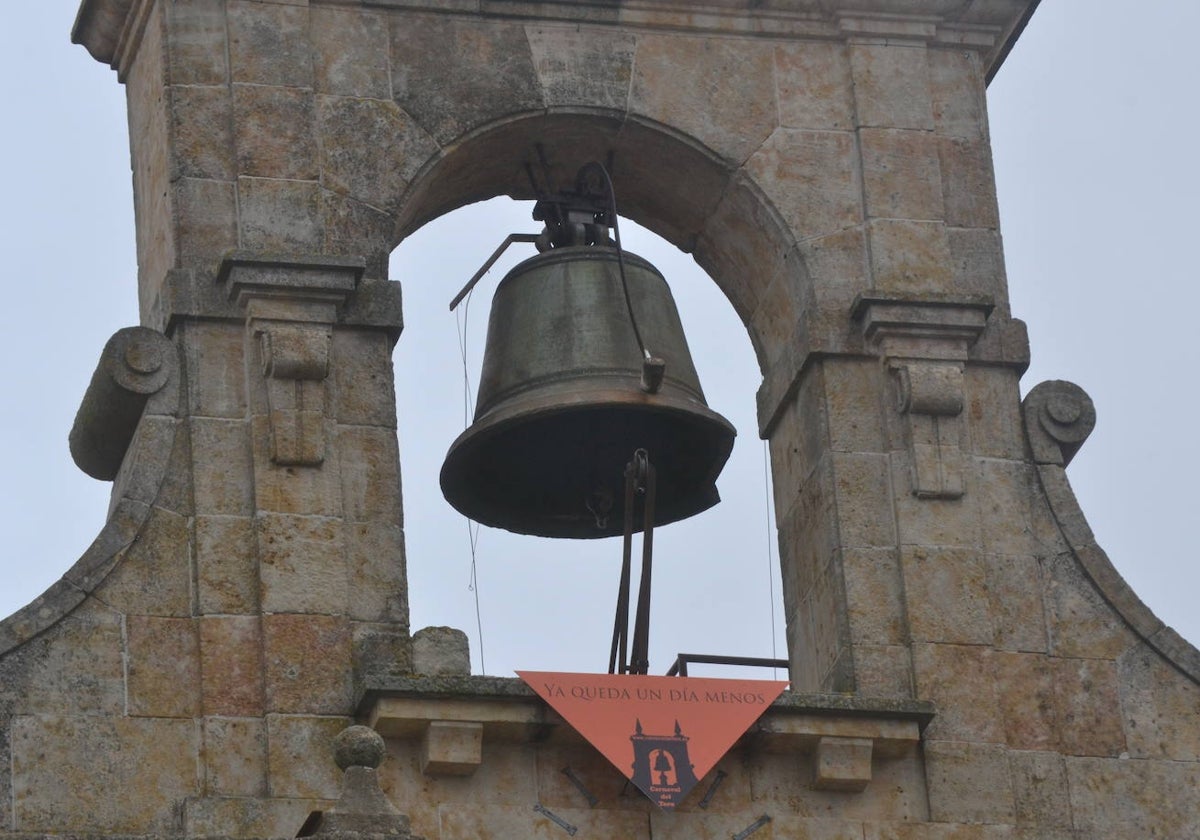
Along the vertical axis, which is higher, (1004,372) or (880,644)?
(1004,372)

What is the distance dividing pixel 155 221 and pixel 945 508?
347 centimetres

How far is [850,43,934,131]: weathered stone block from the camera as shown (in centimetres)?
1622

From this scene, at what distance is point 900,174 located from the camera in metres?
16.1

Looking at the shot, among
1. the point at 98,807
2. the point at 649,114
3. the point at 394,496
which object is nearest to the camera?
the point at 98,807

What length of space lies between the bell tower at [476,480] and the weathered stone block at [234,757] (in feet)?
0.04

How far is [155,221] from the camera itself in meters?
15.5

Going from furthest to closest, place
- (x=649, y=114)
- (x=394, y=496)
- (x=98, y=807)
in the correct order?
(x=649, y=114), (x=394, y=496), (x=98, y=807)

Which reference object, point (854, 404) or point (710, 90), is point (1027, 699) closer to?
point (854, 404)

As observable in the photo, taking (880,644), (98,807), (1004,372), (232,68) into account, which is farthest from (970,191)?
(98,807)

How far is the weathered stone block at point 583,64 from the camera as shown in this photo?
1588cm

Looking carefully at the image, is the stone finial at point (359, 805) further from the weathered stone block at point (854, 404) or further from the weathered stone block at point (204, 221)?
the weathered stone block at point (854, 404)

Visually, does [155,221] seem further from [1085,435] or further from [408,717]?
[1085,435]

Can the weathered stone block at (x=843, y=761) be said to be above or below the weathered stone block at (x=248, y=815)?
above

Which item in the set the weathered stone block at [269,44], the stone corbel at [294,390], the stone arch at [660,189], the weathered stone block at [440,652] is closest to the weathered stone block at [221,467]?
the stone corbel at [294,390]
